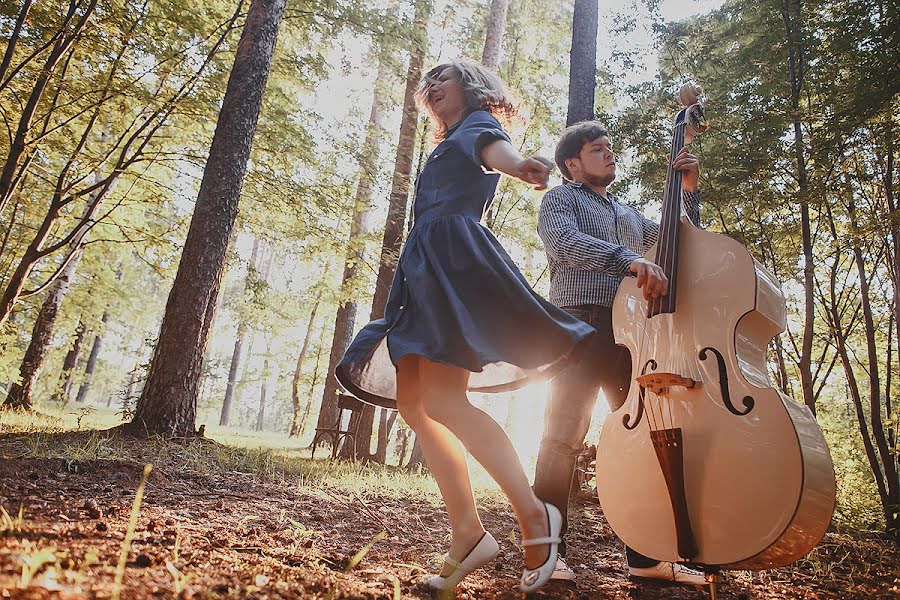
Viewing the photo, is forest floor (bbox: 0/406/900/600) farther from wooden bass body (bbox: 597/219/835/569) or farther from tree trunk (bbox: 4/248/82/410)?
tree trunk (bbox: 4/248/82/410)

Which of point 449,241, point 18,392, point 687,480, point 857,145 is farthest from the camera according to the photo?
point 18,392

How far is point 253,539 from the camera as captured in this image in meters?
1.85

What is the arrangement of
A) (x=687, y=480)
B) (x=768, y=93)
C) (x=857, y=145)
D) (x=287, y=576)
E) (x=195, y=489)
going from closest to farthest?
1. (x=287, y=576)
2. (x=687, y=480)
3. (x=195, y=489)
4. (x=857, y=145)
5. (x=768, y=93)

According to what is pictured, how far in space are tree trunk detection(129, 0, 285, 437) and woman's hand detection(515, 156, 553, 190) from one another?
13.3ft

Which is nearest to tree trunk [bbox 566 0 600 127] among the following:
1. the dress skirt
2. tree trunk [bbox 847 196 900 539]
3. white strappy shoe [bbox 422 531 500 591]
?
tree trunk [bbox 847 196 900 539]

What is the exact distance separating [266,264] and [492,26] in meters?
21.1

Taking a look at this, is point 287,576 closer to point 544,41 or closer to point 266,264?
point 544,41

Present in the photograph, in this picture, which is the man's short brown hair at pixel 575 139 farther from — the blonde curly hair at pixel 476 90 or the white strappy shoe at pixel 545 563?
the white strappy shoe at pixel 545 563

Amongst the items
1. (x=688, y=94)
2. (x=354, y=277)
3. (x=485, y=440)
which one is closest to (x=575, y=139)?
(x=688, y=94)

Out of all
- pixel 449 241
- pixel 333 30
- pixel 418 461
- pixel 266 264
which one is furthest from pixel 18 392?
pixel 266 264

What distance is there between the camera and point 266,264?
26.5 m

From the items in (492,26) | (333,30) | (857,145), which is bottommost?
(857,145)

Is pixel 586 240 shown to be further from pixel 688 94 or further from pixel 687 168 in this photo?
pixel 688 94

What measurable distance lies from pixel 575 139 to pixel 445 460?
1.62 metres
